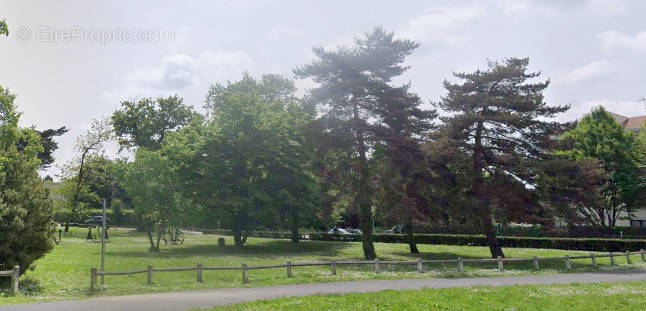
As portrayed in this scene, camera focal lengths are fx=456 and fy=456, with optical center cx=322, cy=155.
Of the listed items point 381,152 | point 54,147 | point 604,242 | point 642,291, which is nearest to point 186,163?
point 381,152

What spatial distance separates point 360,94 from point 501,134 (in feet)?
35.7

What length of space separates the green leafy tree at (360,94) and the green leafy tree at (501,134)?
212 inches

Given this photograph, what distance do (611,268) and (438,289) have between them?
16.0m

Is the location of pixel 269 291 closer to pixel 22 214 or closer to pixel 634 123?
pixel 22 214

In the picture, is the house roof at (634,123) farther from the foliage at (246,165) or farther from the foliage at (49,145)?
the foliage at (49,145)

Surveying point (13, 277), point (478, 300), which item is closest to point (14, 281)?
point (13, 277)

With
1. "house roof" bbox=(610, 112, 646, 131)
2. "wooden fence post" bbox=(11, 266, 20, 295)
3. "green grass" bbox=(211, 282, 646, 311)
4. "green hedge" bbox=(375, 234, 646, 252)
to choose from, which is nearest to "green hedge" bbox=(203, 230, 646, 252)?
"green hedge" bbox=(375, 234, 646, 252)

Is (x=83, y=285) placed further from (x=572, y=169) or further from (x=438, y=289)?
(x=572, y=169)

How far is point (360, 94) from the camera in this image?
33.3m

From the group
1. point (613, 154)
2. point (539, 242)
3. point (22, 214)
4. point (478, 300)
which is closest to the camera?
point (478, 300)

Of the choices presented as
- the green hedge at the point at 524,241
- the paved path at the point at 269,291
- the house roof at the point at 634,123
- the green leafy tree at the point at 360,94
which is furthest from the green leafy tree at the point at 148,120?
the house roof at the point at 634,123

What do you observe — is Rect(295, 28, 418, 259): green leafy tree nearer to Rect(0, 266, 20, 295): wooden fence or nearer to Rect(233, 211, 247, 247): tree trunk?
Rect(233, 211, 247, 247): tree trunk

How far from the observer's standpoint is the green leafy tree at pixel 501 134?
32.2m

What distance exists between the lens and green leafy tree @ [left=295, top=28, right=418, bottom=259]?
3306cm
